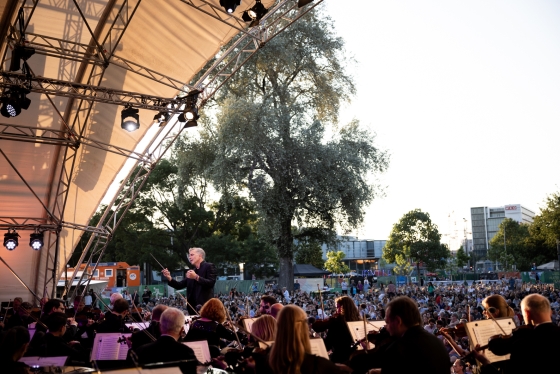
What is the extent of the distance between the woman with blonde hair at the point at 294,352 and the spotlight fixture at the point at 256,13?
8.03 meters

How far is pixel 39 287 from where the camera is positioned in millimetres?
17750

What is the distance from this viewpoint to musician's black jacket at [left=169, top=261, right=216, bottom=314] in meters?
8.87

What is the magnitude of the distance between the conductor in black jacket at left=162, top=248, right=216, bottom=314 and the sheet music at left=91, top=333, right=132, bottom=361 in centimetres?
241

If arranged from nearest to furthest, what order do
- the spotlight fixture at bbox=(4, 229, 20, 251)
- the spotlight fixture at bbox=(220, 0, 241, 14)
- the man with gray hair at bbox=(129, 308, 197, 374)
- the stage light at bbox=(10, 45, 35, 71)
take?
the man with gray hair at bbox=(129, 308, 197, 374), the spotlight fixture at bbox=(220, 0, 241, 14), the stage light at bbox=(10, 45, 35, 71), the spotlight fixture at bbox=(4, 229, 20, 251)

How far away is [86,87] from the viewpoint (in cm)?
Answer: 1145

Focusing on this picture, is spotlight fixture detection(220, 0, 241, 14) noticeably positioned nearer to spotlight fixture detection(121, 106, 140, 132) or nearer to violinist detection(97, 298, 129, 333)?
spotlight fixture detection(121, 106, 140, 132)

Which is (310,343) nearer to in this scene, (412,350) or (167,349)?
(412,350)

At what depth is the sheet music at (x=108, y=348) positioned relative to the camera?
20.5 ft

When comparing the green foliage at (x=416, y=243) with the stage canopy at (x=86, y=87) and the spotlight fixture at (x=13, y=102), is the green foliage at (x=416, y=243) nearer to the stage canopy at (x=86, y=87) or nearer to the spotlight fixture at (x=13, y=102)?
the stage canopy at (x=86, y=87)

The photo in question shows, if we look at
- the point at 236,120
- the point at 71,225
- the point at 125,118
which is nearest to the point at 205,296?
the point at 125,118

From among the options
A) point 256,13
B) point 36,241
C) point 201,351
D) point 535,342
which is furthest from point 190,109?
point 535,342

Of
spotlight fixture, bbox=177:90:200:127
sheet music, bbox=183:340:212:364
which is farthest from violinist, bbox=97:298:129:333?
spotlight fixture, bbox=177:90:200:127

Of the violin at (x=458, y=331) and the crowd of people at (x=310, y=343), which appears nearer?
the crowd of people at (x=310, y=343)

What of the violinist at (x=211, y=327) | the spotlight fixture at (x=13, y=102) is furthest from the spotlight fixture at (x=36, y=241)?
the violinist at (x=211, y=327)
